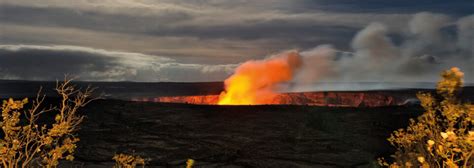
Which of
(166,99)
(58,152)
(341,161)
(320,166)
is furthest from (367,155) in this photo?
(166,99)

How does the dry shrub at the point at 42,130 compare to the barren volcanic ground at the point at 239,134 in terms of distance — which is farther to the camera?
the barren volcanic ground at the point at 239,134

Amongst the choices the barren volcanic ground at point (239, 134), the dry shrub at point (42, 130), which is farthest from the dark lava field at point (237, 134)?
the dry shrub at point (42, 130)

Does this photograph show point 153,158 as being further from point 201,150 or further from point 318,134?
point 318,134

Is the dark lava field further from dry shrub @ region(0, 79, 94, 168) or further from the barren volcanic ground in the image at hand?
dry shrub @ region(0, 79, 94, 168)

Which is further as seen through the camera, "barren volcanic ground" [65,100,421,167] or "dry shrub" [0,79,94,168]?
"barren volcanic ground" [65,100,421,167]

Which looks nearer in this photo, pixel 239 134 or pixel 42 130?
pixel 42 130

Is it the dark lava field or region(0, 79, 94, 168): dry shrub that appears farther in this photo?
the dark lava field

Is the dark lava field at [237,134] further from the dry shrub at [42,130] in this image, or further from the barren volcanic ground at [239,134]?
the dry shrub at [42,130]

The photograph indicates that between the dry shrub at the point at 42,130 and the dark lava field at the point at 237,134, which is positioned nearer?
the dry shrub at the point at 42,130

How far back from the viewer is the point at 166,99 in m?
34.4

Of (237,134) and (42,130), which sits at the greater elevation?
(42,130)

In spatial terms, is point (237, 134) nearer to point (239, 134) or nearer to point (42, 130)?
point (239, 134)

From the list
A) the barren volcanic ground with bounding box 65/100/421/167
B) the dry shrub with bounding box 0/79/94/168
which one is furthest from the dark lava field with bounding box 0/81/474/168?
the dry shrub with bounding box 0/79/94/168

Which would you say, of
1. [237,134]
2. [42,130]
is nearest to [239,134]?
[237,134]
